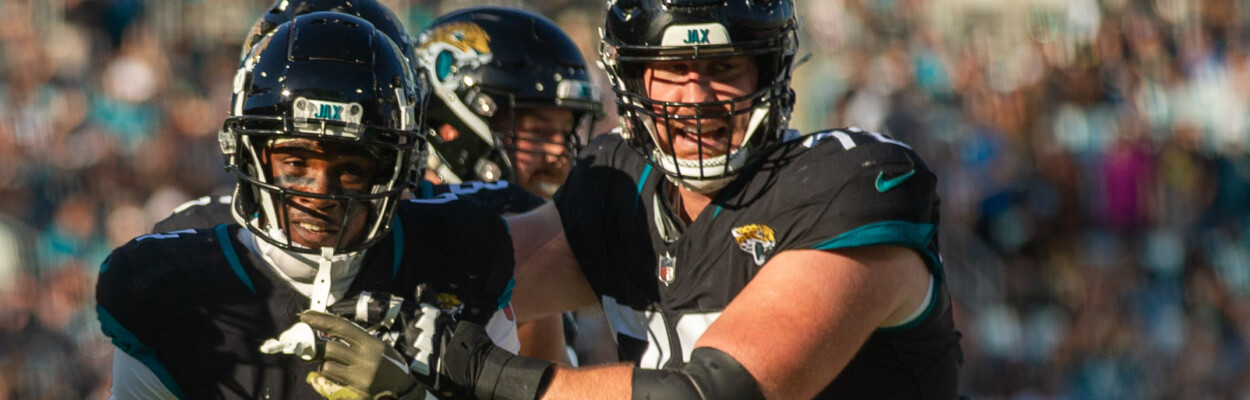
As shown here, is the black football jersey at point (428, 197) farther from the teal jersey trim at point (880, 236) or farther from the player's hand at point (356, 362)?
the teal jersey trim at point (880, 236)

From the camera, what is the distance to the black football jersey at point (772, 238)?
267cm

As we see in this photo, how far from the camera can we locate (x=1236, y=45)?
805 centimetres

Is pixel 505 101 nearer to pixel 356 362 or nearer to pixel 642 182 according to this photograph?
pixel 642 182

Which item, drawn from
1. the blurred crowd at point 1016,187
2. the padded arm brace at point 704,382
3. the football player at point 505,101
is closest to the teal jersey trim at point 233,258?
the padded arm brace at point 704,382

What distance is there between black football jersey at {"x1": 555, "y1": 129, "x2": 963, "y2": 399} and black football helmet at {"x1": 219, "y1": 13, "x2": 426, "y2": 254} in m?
0.59

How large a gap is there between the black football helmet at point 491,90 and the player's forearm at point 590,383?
5.51 ft

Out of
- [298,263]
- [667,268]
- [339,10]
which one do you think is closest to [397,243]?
[298,263]

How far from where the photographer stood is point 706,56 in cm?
281

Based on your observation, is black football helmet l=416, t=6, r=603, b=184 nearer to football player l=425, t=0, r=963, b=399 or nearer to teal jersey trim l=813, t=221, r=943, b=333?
football player l=425, t=0, r=963, b=399

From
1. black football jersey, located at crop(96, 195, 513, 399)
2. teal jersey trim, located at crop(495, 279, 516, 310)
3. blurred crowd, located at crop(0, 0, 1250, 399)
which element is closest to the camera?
black football jersey, located at crop(96, 195, 513, 399)

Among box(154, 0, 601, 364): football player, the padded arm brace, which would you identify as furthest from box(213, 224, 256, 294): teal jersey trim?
box(154, 0, 601, 364): football player

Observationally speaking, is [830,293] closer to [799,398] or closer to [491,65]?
[799,398]

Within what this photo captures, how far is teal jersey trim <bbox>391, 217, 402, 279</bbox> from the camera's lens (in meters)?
2.62

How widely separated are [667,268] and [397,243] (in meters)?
0.62
